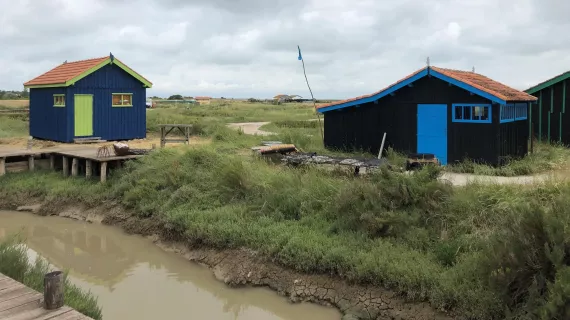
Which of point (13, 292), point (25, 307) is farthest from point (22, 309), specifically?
point (13, 292)

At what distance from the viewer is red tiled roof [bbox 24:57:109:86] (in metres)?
21.5

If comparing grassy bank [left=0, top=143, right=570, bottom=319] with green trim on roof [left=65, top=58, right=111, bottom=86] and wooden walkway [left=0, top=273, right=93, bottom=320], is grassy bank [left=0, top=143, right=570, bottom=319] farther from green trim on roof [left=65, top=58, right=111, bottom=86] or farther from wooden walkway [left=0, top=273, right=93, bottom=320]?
green trim on roof [left=65, top=58, right=111, bottom=86]

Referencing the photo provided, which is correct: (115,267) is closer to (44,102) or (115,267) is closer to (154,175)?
(154,175)

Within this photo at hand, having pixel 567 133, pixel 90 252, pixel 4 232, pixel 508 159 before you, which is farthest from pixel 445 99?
pixel 4 232

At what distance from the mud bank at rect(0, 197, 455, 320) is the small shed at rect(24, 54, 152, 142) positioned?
976cm

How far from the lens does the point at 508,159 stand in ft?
48.9

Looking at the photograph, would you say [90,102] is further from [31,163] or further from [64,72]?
[31,163]

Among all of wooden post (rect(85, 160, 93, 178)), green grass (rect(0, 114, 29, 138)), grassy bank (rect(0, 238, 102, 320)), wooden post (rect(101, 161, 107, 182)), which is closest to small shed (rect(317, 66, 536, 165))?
wooden post (rect(101, 161, 107, 182))

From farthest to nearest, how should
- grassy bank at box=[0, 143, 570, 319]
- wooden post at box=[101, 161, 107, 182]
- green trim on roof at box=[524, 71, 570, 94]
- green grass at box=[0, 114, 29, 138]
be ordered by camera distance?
green grass at box=[0, 114, 29, 138]
green trim on roof at box=[524, 71, 570, 94]
wooden post at box=[101, 161, 107, 182]
grassy bank at box=[0, 143, 570, 319]

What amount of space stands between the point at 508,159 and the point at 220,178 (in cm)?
813

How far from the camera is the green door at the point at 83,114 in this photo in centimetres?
2150

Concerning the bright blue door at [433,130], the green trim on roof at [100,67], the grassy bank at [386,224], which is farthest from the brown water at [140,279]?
the green trim on roof at [100,67]

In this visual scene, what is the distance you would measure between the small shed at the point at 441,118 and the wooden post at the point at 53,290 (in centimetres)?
1203

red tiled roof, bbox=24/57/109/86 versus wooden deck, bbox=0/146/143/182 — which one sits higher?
red tiled roof, bbox=24/57/109/86
